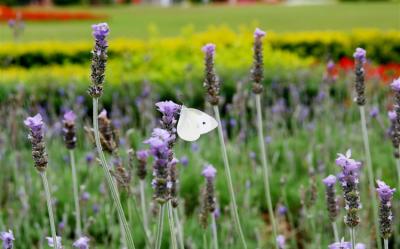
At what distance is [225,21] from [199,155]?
2114cm

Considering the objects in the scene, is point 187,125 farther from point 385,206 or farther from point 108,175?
point 385,206

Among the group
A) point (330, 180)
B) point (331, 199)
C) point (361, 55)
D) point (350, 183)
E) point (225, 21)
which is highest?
point (361, 55)

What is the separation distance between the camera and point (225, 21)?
26203 millimetres

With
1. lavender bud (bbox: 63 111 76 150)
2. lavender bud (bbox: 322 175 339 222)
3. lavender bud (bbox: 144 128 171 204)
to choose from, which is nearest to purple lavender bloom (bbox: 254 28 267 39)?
lavender bud (bbox: 322 175 339 222)

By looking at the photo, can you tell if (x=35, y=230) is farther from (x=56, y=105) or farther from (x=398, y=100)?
(x=56, y=105)

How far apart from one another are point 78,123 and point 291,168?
2.11 m

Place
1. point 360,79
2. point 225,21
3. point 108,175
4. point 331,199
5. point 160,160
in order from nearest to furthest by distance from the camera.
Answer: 1. point 160,160
2. point 108,175
3. point 331,199
4. point 360,79
5. point 225,21

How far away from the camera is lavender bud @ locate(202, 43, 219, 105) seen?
7.58 ft

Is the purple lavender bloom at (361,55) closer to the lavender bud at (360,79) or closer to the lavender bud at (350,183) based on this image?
the lavender bud at (360,79)

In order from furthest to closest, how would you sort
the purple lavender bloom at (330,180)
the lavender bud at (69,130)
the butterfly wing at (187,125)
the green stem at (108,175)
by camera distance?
the lavender bud at (69,130), the purple lavender bloom at (330,180), the butterfly wing at (187,125), the green stem at (108,175)

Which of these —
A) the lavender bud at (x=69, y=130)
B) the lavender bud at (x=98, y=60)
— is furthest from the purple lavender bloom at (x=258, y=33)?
the lavender bud at (x=98, y=60)

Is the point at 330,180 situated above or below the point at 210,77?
below

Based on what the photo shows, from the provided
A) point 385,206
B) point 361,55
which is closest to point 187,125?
point 385,206

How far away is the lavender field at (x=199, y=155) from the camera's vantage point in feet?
6.35
